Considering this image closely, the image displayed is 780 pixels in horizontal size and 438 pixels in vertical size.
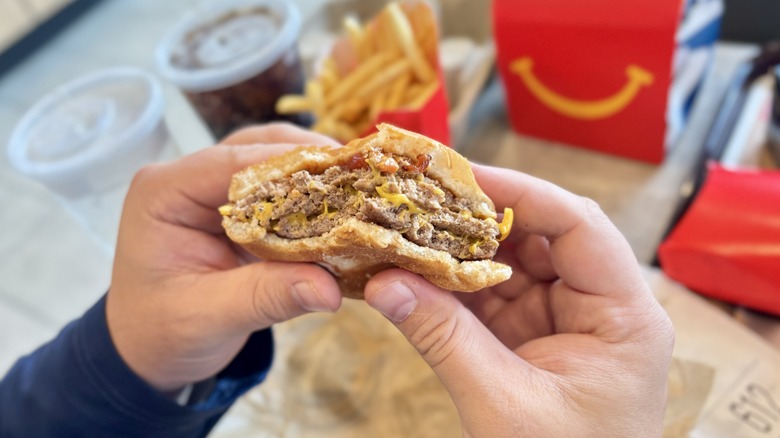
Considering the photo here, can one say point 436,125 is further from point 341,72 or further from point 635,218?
point 635,218

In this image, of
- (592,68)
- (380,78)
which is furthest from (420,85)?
(592,68)

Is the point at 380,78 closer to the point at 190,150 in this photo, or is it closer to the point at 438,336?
the point at 190,150

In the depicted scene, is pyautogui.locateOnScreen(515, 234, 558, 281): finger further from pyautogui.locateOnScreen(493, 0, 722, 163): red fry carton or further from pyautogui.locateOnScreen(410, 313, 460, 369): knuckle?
pyautogui.locateOnScreen(493, 0, 722, 163): red fry carton

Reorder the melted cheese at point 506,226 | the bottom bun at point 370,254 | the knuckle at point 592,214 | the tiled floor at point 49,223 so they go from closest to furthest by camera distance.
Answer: the bottom bun at point 370,254, the melted cheese at point 506,226, the knuckle at point 592,214, the tiled floor at point 49,223

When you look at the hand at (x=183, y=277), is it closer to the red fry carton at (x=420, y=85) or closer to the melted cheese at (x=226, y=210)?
the melted cheese at (x=226, y=210)

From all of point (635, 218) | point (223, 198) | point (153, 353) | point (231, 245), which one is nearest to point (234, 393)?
point (153, 353)

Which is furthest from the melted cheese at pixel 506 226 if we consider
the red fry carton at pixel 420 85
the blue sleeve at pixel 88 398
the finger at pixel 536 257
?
the blue sleeve at pixel 88 398
